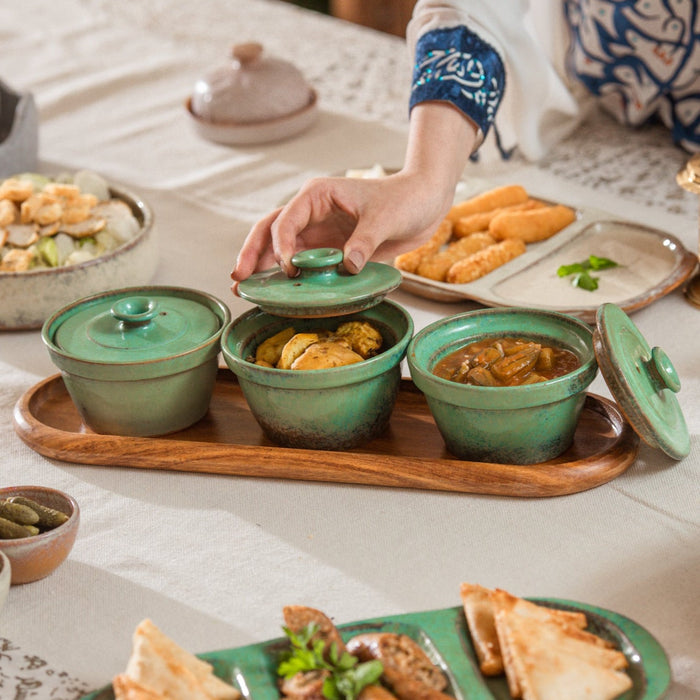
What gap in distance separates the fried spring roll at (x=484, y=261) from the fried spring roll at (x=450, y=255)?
0.01m

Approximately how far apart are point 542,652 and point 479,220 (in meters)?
1.01

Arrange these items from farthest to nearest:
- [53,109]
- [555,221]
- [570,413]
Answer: [53,109]
[555,221]
[570,413]

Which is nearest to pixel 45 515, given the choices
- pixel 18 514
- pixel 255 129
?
pixel 18 514

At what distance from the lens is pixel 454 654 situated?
84 cm

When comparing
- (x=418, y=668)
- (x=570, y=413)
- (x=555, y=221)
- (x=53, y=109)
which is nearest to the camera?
(x=418, y=668)

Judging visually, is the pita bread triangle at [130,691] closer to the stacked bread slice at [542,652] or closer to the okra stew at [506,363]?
the stacked bread slice at [542,652]

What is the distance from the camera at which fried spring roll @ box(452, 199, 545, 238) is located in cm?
169

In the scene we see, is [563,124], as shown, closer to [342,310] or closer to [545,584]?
[342,310]

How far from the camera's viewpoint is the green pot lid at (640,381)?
3.47 ft

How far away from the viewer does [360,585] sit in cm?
99

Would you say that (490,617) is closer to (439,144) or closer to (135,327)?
(135,327)

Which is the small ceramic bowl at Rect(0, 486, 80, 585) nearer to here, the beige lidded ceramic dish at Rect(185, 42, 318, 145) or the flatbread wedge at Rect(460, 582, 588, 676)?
the flatbread wedge at Rect(460, 582, 588, 676)

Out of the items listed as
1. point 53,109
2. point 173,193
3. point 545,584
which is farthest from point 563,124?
point 545,584

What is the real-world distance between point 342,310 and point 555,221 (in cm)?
63
